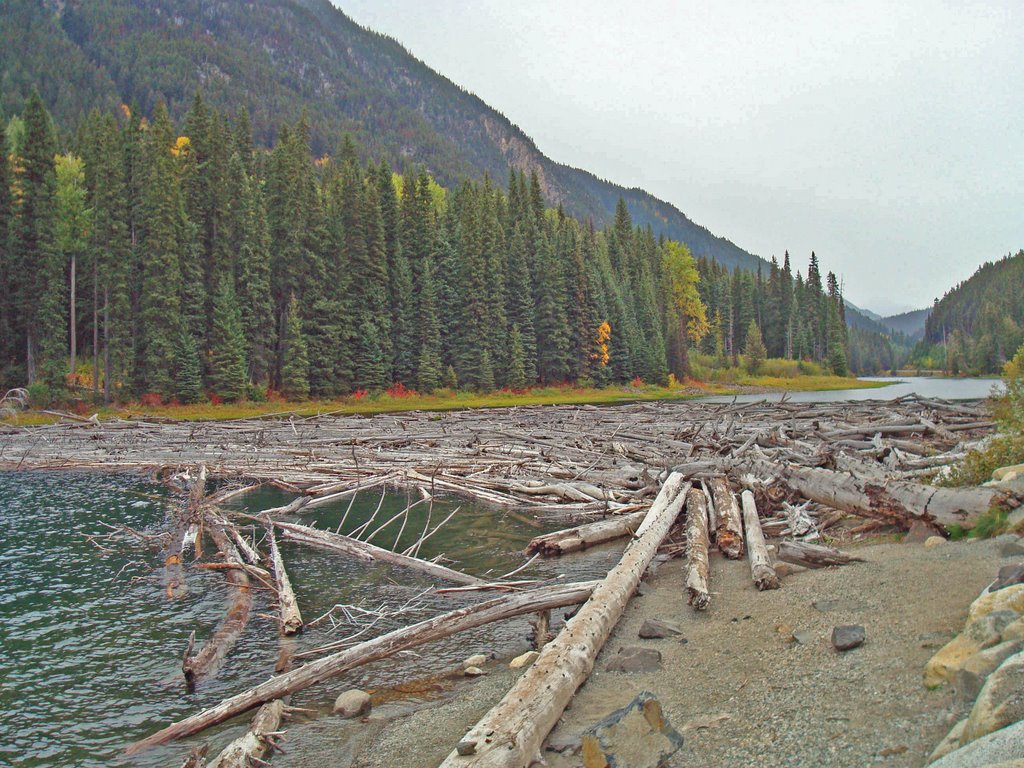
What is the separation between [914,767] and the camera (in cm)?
388

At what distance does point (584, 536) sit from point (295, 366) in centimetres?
4365

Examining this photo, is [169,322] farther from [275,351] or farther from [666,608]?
[666,608]

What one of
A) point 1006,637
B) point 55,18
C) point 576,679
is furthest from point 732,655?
point 55,18

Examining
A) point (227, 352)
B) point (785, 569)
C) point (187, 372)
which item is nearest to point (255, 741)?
point (785, 569)

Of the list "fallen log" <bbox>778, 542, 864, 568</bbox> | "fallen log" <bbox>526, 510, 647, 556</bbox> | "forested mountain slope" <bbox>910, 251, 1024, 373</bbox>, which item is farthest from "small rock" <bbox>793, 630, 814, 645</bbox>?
"forested mountain slope" <bbox>910, 251, 1024, 373</bbox>

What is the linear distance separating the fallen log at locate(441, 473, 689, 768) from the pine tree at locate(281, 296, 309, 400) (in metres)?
45.9

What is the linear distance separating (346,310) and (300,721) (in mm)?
53175

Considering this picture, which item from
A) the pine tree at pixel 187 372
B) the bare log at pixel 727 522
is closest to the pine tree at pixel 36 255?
the pine tree at pixel 187 372

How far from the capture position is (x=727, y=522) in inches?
459

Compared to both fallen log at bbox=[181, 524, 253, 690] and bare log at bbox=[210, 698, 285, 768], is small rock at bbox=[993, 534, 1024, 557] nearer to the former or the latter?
bare log at bbox=[210, 698, 285, 768]

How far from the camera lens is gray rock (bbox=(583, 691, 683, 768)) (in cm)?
482

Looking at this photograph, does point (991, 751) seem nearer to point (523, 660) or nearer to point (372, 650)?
point (523, 660)

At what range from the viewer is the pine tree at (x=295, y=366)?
5125 centimetres

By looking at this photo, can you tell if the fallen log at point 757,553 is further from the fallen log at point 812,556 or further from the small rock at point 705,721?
the small rock at point 705,721
